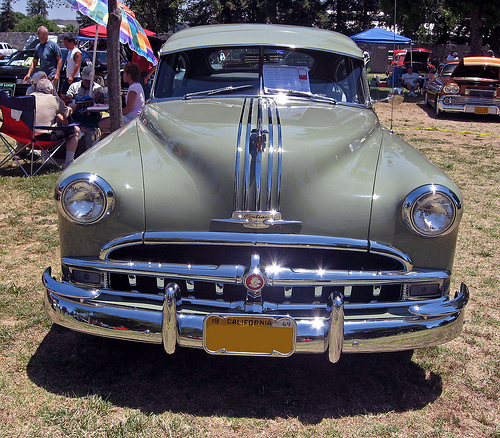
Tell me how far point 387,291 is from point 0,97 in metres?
5.52

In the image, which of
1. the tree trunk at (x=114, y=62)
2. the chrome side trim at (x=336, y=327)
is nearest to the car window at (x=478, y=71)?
the tree trunk at (x=114, y=62)

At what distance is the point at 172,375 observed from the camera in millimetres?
2699

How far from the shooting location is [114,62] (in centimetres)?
636

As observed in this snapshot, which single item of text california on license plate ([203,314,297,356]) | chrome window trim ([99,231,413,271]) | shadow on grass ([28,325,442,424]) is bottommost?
shadow on grass ([28,325,442,424])

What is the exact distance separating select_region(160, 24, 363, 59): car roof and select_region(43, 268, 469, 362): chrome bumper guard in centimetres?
215

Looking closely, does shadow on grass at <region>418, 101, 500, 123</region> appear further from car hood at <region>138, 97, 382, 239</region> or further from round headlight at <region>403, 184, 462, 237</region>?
round headlight at <region>403, 184, 462, 237</region>

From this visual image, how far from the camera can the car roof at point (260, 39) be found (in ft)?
12.3

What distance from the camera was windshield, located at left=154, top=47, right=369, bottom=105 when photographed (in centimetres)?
353

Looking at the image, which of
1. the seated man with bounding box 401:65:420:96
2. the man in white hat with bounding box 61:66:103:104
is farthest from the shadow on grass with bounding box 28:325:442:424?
the seated man with bounding box 401:65:420:96

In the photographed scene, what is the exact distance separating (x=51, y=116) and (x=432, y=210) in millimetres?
5505

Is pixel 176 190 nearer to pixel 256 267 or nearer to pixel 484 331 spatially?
pixel 256 267

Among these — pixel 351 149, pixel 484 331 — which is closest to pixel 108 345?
pixel 351 149

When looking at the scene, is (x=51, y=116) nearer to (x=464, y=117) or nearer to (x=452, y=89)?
(x=452, y=89)

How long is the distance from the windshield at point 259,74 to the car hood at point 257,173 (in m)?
0.64
